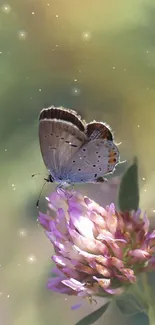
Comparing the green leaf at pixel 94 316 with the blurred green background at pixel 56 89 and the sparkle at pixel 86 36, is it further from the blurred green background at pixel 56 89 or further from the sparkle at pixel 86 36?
the sparkle at pixel 86 36

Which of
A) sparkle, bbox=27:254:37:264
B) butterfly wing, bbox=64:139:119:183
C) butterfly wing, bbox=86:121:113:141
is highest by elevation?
butterfly wing, bbox=86:121:113:141

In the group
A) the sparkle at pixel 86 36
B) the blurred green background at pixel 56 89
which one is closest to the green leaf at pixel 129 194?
the blurred green background at pixel 56 89

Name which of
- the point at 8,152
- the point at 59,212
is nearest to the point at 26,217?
the point at 8,152

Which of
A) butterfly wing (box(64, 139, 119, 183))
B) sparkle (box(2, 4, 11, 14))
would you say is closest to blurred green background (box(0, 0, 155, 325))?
sparkle (box(2, 4, 11, 14))

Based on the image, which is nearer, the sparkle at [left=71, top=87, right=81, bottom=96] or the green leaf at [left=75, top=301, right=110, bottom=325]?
the green leaf at [left=75, top=301, right=110, bottom=325]

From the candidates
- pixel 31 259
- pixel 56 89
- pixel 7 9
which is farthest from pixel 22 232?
pixel 7 9

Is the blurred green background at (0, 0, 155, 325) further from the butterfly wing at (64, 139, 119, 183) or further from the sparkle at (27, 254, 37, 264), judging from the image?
the butterfly wing at (64, 139, 119, 183)
